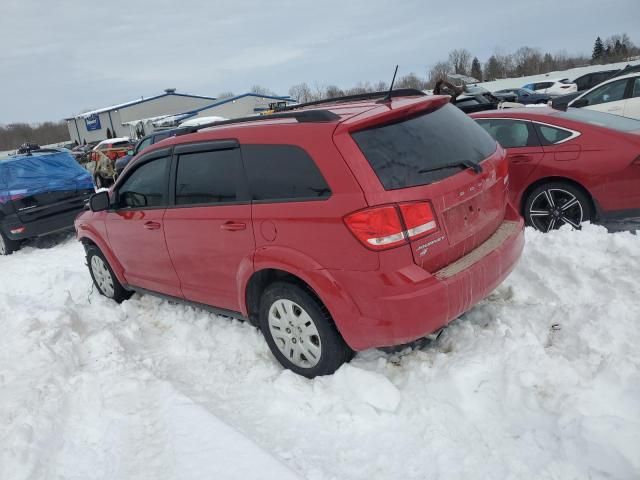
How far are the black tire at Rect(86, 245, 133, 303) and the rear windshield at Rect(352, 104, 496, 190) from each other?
140 inches

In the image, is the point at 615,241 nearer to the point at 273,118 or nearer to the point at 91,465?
the point at 273,118

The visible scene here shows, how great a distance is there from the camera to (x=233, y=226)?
350 cm

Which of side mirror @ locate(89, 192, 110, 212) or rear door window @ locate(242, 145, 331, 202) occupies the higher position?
rear door window @ locate(242, 145, 331, 202)

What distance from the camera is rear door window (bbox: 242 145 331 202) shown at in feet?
10.0

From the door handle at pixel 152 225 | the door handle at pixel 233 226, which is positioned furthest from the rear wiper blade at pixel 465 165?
the door handle at pixel 152 225

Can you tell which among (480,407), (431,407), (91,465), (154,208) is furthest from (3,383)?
(480,407)

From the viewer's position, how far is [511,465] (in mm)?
2416

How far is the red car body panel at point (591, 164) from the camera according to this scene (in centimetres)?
504

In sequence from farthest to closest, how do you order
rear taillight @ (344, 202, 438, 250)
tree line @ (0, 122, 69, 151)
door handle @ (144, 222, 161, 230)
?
tree line @ (0, 122, 69, 151)
door handle @ (144, 222, 161, 230)
rear taillight @ (344, 202, 438, 250)

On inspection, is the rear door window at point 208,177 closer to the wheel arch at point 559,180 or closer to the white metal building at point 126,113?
the wheel arch at point 559,180

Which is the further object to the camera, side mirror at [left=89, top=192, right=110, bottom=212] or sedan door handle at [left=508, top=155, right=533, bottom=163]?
sedan door handle at [left=508, top=155, right=533, bottom=163]

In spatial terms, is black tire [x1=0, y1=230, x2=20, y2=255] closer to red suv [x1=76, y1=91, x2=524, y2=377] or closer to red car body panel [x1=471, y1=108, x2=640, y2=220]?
red suv [x1=76, y1=91, x2=524, y2=377]

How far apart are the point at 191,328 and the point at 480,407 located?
2627mm

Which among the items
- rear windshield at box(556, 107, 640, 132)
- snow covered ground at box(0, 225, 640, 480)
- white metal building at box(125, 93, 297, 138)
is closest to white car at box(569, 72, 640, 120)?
rear windshield at box(556, 107, 640, 132)
